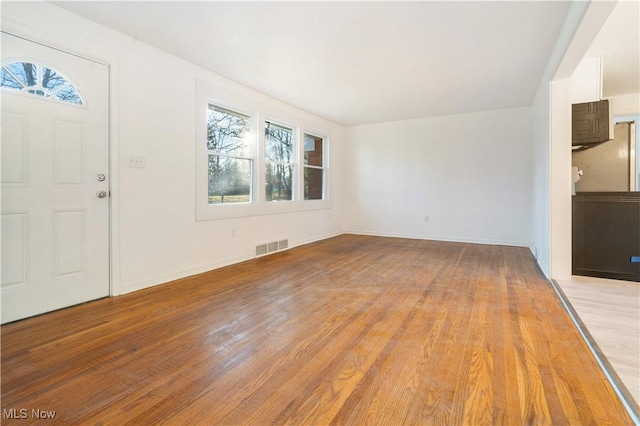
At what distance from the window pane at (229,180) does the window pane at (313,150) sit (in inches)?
70.3

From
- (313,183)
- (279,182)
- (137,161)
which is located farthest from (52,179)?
(313,183)

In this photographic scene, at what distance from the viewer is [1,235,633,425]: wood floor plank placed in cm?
136

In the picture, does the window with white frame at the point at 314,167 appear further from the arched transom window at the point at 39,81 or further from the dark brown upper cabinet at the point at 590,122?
the dark brown upper cabinet at the point at 590,122

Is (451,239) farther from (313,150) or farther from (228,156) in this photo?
(228,156)

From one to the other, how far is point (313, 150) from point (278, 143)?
1269mm

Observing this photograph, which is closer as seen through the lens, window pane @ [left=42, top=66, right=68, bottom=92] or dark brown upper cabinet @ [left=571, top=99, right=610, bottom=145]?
window pane @ [left=42, top=66, right=68, bottom=92]

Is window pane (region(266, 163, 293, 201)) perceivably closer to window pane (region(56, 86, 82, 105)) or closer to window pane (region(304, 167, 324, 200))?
window pane (region(304, 167, 324, 200))

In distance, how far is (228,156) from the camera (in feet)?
13.7

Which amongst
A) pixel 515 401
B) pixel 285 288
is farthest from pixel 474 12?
pixel 285 288

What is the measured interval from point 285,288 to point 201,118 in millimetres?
2264

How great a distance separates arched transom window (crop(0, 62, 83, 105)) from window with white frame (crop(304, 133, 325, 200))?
3909 mm

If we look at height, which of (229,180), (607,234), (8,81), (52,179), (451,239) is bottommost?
(451,239)

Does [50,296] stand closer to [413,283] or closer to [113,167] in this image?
[113,167]

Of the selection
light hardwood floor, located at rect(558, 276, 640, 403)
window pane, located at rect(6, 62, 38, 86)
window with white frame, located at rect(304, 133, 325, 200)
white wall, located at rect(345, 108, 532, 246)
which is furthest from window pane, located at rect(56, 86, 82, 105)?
white wall, located at rect(345, 108, 532, 246)
